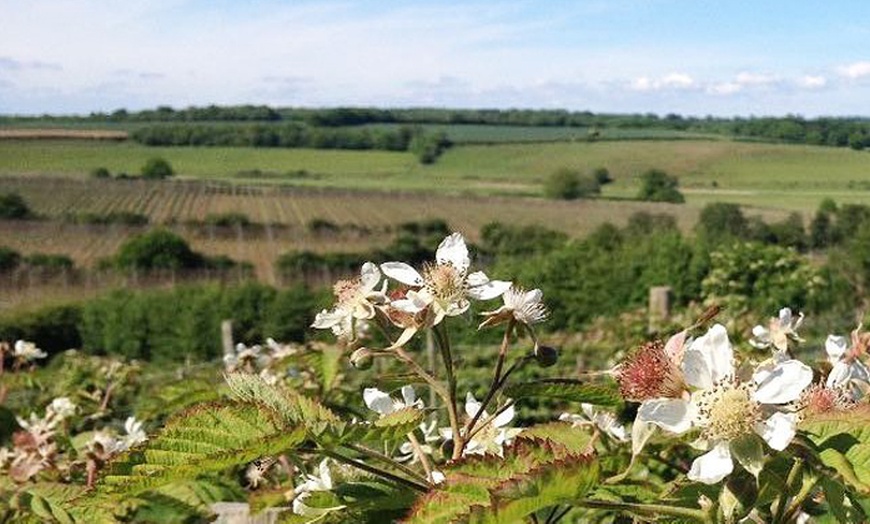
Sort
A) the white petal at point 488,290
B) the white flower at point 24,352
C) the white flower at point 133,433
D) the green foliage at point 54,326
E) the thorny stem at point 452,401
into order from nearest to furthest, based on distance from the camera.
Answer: the thorny stem at point 452,401 < the white petal at point 488,290 < the white flower at point 133,433 < the white flower at point 24,352 < the green foliage at point 54,326

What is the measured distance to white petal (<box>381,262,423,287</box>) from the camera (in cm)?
108

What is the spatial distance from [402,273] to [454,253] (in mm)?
59

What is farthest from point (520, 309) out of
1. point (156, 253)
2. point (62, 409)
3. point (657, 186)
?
point (657, 186)

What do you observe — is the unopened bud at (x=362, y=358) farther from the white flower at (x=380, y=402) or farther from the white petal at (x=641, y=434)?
the white petal at (x=641, y=434)

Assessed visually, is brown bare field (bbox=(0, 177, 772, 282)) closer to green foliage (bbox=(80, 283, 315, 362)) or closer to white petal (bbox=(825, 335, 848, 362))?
green foliage (bbox=(80, 283, 315, 362))

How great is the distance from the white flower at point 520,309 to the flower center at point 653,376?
0.62 feet

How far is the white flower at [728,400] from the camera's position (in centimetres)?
77

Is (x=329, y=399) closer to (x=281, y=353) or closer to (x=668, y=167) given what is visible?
(x=281, y=353)

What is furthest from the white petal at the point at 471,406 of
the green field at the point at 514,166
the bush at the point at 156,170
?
the bush at the point at 156,170

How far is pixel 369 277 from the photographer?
1.08m

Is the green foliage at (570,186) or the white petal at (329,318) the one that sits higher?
the white petal at (329,318)

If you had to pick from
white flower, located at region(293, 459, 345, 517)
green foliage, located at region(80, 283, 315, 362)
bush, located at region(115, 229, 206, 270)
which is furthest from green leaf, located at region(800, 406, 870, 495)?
bush, located at region(115, 229, 206, 270)

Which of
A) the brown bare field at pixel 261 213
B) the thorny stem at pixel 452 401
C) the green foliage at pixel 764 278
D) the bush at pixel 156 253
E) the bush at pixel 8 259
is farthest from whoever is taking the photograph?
the brown bare field at pixel 261 213

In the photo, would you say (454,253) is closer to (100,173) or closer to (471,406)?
(471,406)
